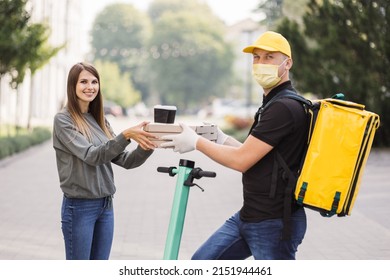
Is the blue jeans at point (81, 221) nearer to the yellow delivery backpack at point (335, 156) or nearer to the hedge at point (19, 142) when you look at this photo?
the yellow delivery backpack at point (335, 156)

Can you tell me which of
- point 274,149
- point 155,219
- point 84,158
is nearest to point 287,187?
point 274,149

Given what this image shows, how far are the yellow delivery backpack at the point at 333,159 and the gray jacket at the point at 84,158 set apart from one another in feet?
3.45

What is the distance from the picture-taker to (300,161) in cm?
398

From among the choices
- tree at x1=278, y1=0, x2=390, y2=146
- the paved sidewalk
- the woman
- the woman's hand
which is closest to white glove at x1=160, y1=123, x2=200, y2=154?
the woman's hand

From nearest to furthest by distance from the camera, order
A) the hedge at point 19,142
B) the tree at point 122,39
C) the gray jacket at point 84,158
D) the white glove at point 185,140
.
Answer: the white glove at point 185,140 → the gray jacket at point 84,158 → the hedge at point 19,142 → the tree at point 122,39

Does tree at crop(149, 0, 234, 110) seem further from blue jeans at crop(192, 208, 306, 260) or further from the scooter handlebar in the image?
the scooter handlebar

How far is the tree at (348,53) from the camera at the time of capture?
22500mm

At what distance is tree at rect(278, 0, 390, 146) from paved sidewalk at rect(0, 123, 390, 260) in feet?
19.5

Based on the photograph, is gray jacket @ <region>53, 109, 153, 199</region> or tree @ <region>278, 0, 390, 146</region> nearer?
gray jacket @ <region>53, 109, 153, 199</region>

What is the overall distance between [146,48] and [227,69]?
33.0ft

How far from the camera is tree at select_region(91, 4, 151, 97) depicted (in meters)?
106

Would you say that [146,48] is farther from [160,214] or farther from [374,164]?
[160,214]

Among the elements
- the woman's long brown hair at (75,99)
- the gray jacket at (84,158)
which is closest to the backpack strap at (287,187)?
the gray jacket at (84,158)
